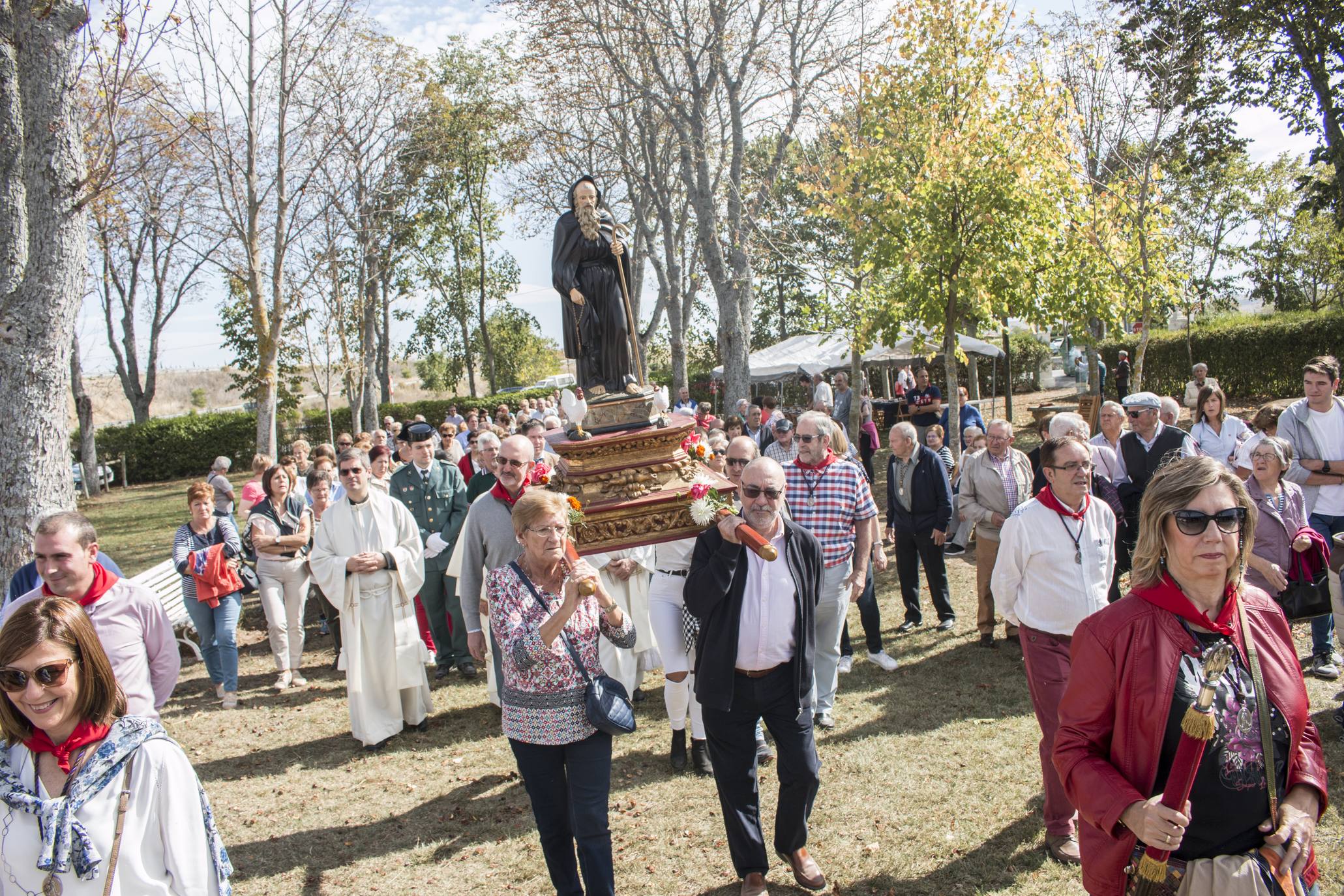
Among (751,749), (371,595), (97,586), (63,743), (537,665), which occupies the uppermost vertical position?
(97,586)

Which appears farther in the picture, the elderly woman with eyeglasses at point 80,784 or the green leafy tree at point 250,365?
the green leafy tree at point 250,365

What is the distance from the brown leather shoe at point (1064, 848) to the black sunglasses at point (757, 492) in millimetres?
2086

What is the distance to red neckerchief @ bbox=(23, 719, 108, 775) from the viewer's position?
95.2 inches

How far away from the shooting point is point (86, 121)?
13.1m

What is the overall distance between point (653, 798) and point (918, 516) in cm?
383

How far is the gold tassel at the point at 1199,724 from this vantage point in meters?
2.18

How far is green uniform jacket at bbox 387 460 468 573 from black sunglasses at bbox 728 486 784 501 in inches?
181

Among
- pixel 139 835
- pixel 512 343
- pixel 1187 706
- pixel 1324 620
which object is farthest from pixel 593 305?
pixel 512 343

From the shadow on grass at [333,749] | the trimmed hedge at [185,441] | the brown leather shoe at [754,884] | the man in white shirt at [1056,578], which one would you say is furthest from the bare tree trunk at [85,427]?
the man in white shirt at [1056,578]

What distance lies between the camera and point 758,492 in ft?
13.7

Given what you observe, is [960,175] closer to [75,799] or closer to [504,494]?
[504,494]

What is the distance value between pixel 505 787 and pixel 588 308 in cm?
334

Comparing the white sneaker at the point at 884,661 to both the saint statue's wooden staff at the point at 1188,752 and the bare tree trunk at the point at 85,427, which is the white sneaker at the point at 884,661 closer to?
the saint statue's wooden staff at the point at 1188,752

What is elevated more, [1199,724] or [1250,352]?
[1250,352]
